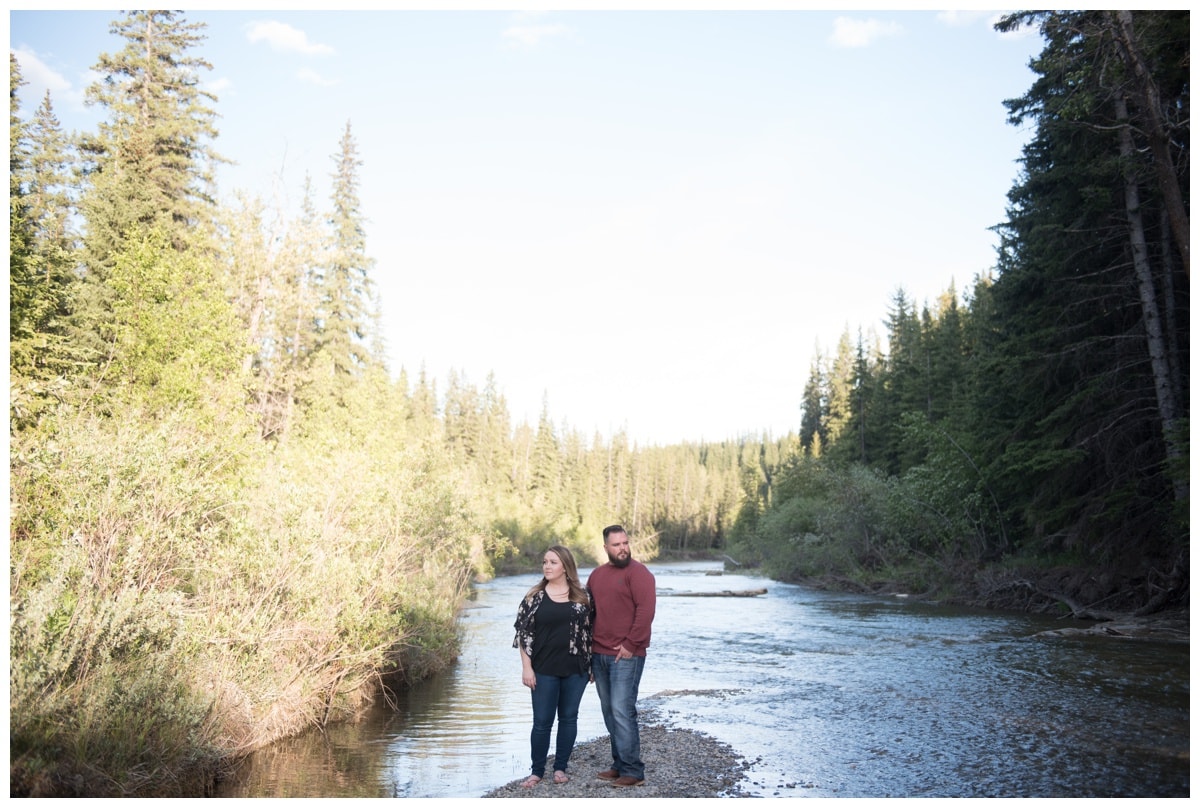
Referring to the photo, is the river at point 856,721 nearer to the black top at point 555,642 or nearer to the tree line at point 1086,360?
the black top at point 555,642

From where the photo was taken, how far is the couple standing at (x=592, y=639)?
7.13m

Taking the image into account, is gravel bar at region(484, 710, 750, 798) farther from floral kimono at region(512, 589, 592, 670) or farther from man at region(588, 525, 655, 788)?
floral kimono at region(512, 589, 592, 670)

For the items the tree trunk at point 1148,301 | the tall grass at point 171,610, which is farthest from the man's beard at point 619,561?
the tree trunk at point 1148,301

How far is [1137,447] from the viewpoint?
726 inches

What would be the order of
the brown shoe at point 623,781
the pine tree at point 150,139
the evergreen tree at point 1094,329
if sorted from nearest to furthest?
1. the brown shoe at point 623,781
2. the evergreen tree at point 1094,329
3. the pine tree at point 150,139

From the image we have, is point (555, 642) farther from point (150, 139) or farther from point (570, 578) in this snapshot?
point (150, 139)

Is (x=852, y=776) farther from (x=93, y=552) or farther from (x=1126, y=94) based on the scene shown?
(x=1126, y=94)

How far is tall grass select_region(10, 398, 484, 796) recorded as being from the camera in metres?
7.09

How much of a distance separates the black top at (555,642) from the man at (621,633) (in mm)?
239

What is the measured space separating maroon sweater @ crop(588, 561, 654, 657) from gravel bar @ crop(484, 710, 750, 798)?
50.8 inches

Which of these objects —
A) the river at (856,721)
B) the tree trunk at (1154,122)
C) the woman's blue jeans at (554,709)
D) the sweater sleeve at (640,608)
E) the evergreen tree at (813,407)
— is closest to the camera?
the sweater sleeve at (640,608)

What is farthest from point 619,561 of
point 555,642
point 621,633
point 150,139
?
point 150,139

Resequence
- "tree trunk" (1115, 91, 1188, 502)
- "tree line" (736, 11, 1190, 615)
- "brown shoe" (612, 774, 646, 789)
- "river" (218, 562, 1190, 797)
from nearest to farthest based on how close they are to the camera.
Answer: "brown shoe" (612, 774, 646, 789), "river" (218, 562, 1190, 797), "tree line" (736, 11, 1190, 615), "tree trunk" (1115, 91, 1188, 502)

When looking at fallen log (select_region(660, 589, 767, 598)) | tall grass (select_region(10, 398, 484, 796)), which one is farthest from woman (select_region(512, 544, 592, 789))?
fallen log (select_region(660, 589, 767, 598))
